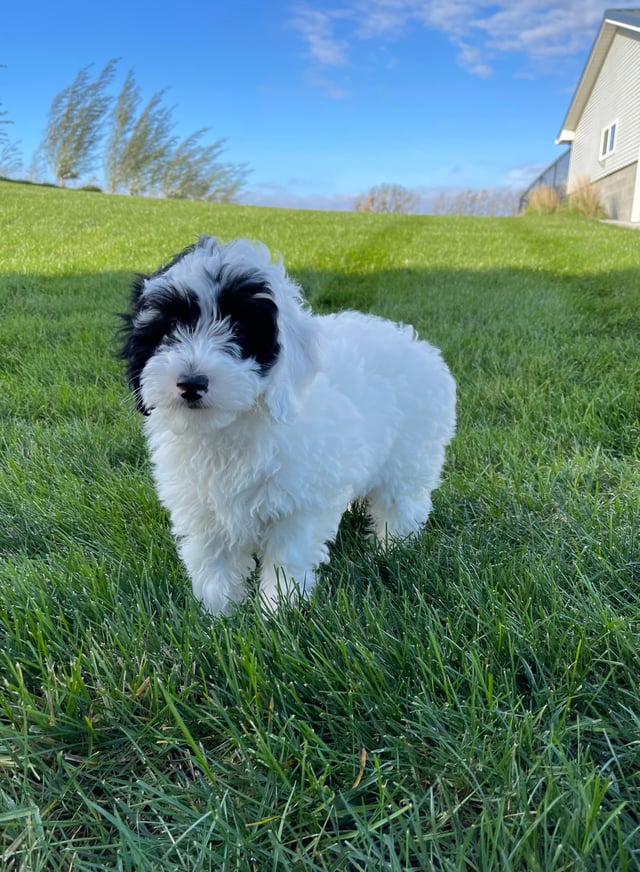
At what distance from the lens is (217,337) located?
6.05 ft

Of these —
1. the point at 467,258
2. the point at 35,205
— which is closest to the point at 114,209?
the point at 35,205

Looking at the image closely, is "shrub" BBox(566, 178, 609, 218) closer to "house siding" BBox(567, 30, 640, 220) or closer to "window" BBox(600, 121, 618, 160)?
Result: "house siding" BBox(567, 30, 640, 220)

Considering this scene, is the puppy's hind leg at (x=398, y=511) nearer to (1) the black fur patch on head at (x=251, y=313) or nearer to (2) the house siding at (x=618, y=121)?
(1) the black fur patch on head at (x=251, y=313)

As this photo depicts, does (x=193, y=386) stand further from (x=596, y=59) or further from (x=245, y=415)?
(x=596, y=59)

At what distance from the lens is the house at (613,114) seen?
23.2 m

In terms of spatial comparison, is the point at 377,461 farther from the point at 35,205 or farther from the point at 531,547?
the point at 35,205

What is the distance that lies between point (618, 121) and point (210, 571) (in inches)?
1182

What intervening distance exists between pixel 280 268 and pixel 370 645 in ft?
4.00

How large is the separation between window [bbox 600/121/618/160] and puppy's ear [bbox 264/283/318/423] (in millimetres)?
29425

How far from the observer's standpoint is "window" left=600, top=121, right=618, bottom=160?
86.3 ft

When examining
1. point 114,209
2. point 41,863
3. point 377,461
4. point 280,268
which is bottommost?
point 41,863

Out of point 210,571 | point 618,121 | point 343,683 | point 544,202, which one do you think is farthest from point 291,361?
point 618,121

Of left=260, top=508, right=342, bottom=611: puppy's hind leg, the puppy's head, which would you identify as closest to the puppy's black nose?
the puppy's head

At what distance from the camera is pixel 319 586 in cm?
199
